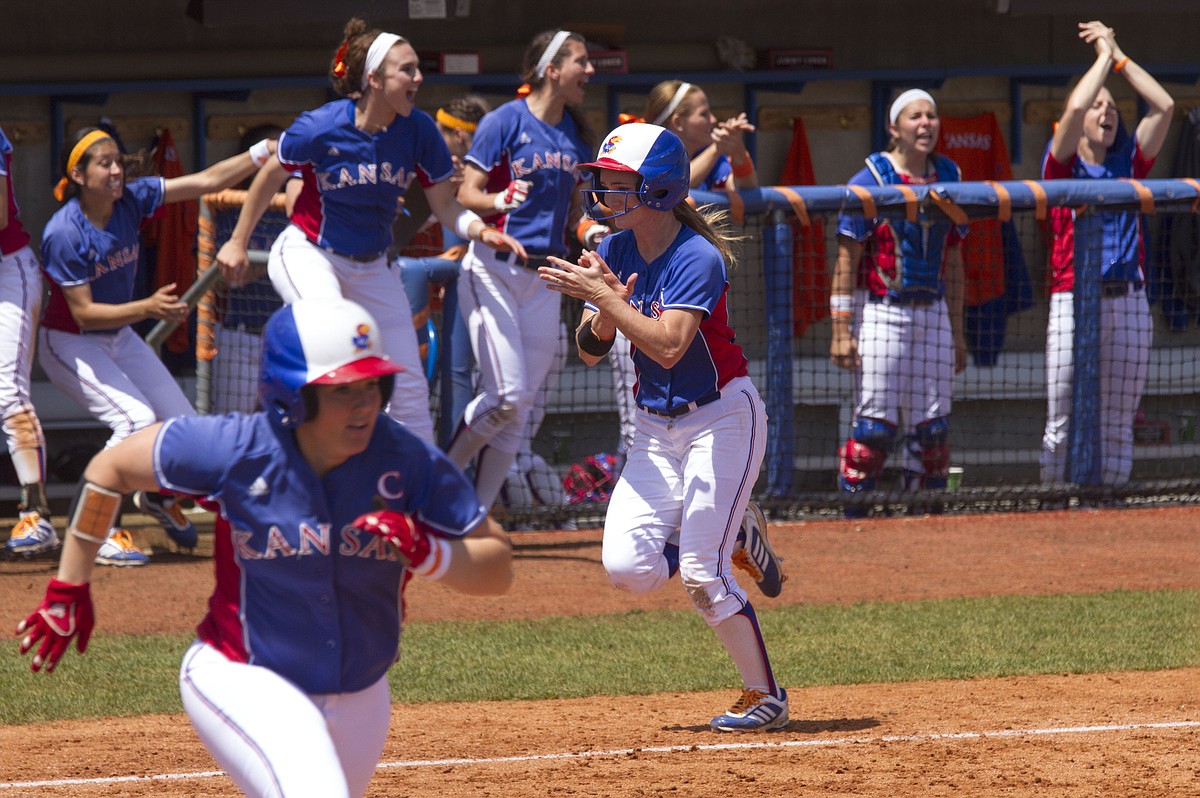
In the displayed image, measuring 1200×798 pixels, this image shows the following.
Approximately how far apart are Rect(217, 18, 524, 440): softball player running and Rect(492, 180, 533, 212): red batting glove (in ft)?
0.99

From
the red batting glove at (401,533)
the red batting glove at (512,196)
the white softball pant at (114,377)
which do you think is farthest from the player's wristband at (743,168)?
the red batting glove at (401,533)

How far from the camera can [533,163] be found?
7699 mm

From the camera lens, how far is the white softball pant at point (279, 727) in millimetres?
3033

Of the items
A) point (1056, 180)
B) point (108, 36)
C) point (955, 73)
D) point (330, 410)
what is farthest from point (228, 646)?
point (955, 73)

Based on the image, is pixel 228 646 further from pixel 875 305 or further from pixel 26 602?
pixel 875 305

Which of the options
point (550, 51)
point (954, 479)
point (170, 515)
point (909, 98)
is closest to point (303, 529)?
point (550, 51)

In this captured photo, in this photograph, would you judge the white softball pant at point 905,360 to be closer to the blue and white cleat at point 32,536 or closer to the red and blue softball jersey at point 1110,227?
the red and blue softball jersey at point 1110,227

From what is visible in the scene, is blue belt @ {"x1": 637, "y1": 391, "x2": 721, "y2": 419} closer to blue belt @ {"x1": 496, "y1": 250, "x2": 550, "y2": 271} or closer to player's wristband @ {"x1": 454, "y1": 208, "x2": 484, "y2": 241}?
player's wristband @ {"x1": 454, "y1": 208, "x2": 484, "y2": 241}

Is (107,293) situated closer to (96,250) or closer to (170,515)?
(96,250)

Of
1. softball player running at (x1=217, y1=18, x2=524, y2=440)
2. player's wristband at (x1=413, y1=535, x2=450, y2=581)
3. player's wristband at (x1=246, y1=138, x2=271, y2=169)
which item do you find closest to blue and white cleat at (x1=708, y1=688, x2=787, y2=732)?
player's wristband at (x1=413, y1=535, x2=450, y2=581)

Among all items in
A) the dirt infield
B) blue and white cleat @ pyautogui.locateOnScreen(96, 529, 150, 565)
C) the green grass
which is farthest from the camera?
blue and white cleat @ pyautogui.locateOnScreen(96, 529, 150, 565)

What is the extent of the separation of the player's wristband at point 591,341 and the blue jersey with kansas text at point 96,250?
344cm

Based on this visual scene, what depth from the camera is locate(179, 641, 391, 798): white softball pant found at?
303 cm

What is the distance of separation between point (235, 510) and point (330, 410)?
0.29 metres
